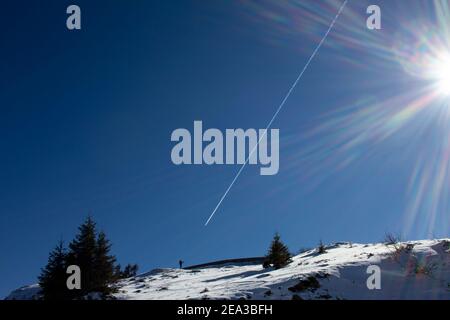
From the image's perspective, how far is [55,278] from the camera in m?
24.5

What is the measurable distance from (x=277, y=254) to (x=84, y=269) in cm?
1300

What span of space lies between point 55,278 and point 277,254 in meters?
14.8

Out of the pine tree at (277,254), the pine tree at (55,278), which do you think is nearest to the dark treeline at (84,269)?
the pine tree at (55,278)

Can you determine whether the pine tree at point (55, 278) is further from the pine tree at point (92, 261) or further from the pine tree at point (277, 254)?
the pine tree at point (277, 254)

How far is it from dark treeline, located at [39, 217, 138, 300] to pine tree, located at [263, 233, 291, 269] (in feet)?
35.2

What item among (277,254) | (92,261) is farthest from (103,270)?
(277,254)

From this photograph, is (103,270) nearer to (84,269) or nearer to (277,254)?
(84,269)

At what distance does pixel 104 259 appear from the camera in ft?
82.3

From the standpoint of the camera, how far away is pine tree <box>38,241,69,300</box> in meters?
23.7

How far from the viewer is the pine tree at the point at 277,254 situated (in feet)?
84.6

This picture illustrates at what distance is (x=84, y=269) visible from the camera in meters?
24.7

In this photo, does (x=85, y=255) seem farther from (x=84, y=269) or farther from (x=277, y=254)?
(x=277, y=254)

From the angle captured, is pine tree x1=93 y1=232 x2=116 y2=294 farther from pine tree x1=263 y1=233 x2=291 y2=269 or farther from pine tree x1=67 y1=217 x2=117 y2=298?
pine tree x1=263 y1=233 x2=291 y2=269
